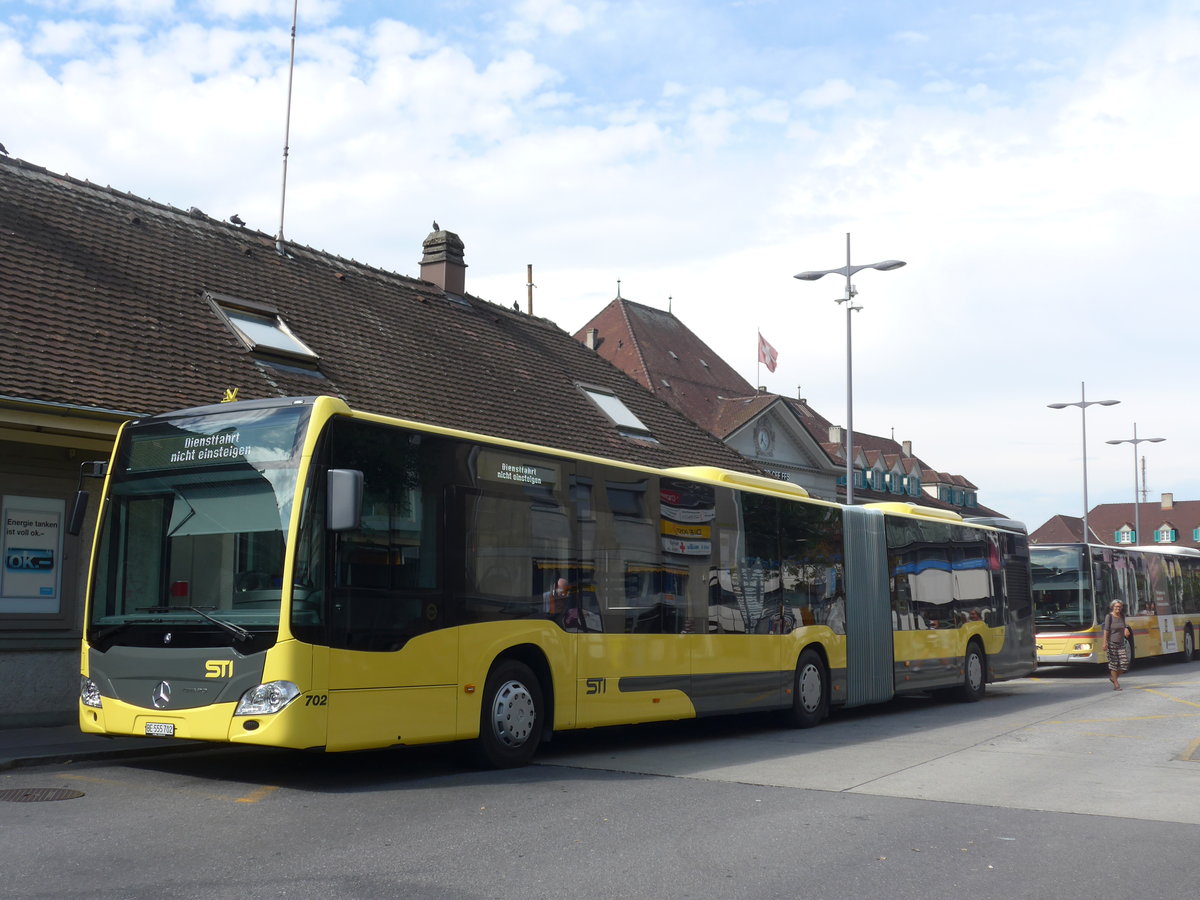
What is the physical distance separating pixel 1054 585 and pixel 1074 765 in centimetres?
1683

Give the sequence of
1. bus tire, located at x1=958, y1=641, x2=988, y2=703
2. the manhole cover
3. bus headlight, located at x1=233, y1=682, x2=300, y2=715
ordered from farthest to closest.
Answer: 1. bus tire, located at x1=958, y1=641, x2=988, y2=703
2. bus headlight, located at x1=233, y1=682, x2=300, y2=715
3. the manhole cover

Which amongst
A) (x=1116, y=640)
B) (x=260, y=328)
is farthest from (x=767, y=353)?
(x=260, y=328)

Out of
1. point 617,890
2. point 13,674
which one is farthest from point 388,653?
point 13,674

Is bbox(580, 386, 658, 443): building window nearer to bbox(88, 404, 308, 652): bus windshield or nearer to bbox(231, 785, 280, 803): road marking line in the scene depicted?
bbox(88, 404, 308, 652): bus windshield

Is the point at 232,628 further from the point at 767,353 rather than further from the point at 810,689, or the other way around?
the point at 767,353

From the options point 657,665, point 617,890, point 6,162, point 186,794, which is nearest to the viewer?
point 617,890

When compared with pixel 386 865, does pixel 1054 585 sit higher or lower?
higher

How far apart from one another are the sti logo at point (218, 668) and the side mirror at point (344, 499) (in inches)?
49.9

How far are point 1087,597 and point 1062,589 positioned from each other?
53cm

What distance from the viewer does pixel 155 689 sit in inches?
380

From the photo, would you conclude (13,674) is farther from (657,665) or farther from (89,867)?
(89,867)

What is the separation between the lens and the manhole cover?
887cm

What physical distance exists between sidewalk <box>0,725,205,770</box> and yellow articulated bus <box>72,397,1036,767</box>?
2.57 ft

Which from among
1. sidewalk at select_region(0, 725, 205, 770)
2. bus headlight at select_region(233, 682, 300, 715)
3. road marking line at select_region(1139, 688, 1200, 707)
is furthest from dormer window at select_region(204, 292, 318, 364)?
road marking line at select_region(1139, 688, 1200, 707)
